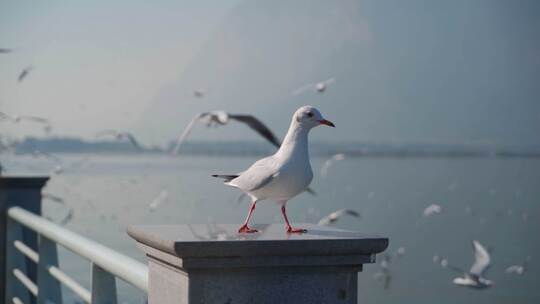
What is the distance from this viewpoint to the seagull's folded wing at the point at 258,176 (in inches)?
65.0

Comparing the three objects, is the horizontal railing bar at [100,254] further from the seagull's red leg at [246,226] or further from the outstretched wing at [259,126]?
the outstretched wing at [259,126]

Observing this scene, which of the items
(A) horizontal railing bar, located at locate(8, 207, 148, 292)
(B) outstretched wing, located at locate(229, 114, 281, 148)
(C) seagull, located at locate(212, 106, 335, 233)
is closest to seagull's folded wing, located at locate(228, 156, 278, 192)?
(C) seagull, located at locate(212, 106, 335, 233)

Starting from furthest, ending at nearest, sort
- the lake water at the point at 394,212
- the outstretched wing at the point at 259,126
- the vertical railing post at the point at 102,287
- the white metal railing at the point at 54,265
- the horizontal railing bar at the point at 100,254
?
the lake water at the point at 394,212
the outstretched wing at the point at 259,126
the vertical railing post at the point at 102,287
the white metal railing at the point at 54,265
the horizontal railing bar at the point at 100,254

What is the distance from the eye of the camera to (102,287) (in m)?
2.50

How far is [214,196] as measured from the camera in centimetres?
2631

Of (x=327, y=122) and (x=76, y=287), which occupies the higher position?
(x=327, y=122)

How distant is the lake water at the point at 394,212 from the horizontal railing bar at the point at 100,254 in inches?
309

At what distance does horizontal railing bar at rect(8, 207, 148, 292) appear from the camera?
204cm

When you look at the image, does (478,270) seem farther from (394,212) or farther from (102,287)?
(394,212)

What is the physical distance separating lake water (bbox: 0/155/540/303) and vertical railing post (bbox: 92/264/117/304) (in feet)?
28.5

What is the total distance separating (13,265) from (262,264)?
3105mm

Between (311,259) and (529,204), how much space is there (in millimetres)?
36677

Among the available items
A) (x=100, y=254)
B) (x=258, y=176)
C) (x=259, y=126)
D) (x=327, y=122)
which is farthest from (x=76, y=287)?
(x=259, y=126)

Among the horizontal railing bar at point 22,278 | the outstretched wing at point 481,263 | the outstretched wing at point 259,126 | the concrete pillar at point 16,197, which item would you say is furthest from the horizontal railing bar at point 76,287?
the outstretched wing at point 481,263
